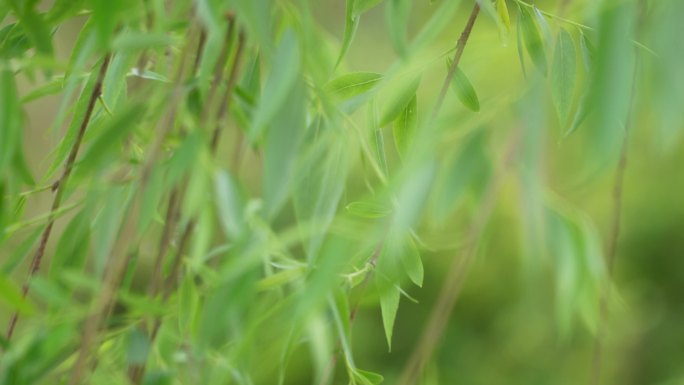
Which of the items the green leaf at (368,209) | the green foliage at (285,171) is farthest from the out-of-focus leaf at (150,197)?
the green leaf at (368,209)

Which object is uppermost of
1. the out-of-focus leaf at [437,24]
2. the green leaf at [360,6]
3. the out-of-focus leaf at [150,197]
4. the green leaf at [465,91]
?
the green leaf at [360,6]

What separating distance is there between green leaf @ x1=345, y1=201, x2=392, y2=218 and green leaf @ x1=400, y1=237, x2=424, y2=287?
0.05 meters

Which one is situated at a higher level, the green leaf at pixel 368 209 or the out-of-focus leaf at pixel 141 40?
the out-of-focus leaf at pixel 141 40

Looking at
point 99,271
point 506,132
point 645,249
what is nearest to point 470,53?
point 506,132

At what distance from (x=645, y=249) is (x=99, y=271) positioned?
220cm

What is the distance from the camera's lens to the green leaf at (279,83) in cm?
36

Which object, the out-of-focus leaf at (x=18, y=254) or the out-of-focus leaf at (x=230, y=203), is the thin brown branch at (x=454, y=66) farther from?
the out-of-focus leaf at (x=18, y=254)

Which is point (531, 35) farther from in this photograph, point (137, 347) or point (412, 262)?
point (137, 347)

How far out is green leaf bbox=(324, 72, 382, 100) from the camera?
0.54 metres

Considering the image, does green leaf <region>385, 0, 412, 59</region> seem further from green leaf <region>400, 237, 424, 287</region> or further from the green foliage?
green leaf <region>400, 237, 424, 287</region>

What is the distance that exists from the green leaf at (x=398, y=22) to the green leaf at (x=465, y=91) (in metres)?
0.14

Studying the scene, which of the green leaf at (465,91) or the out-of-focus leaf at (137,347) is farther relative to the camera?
the green leaf at (465,91)

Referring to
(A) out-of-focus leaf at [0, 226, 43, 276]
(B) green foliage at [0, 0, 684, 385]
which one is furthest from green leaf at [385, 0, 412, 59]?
(A) out-of-focus leaf at [0, 226, 43, 276]

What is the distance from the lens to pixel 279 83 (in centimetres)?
36
